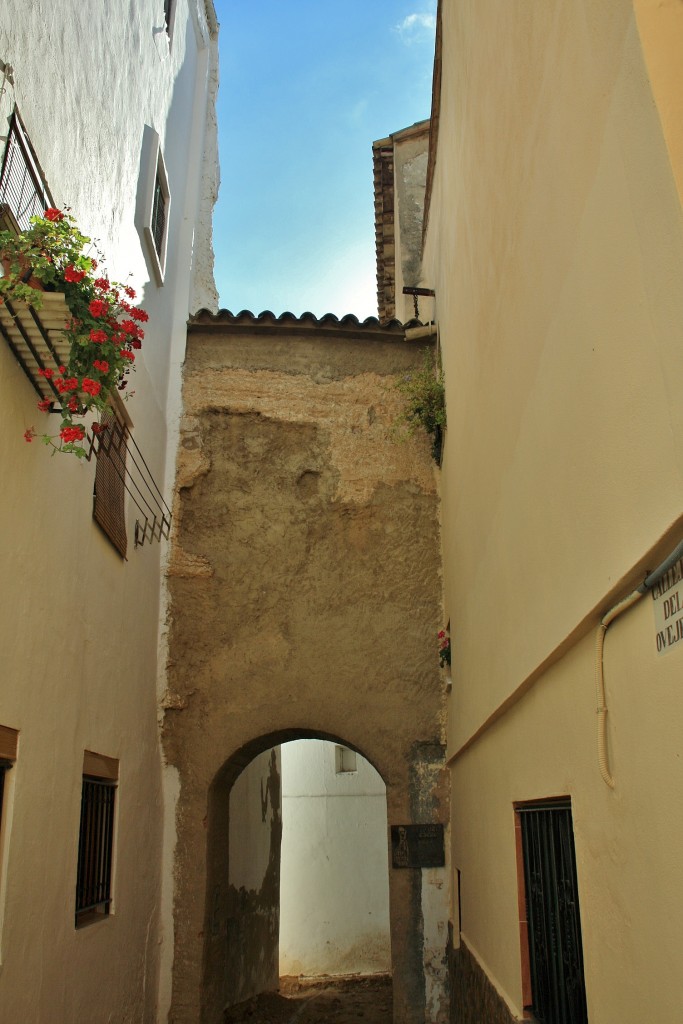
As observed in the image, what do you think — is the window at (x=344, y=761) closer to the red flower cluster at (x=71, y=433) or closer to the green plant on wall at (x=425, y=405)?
the green plant on wall at (x=425, y=405)

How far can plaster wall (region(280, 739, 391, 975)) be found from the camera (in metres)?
13.1

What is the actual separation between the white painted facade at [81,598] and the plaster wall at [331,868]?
7.10 m

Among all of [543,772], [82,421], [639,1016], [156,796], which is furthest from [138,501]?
[639,1016]

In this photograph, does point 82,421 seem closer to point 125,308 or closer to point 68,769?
point 125,308

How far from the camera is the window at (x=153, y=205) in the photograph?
7207mm

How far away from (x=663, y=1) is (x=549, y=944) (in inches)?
135

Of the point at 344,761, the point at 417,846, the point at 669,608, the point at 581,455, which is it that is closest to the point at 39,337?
the point at 581,455

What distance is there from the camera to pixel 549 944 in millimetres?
3617

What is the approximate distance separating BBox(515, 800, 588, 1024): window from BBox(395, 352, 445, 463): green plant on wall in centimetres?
429

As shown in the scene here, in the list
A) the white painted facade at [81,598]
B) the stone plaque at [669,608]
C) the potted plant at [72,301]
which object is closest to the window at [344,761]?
the white painted facade at [81,598]

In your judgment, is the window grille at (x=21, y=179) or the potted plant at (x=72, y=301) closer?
the potted plant at (x=72, y=301)

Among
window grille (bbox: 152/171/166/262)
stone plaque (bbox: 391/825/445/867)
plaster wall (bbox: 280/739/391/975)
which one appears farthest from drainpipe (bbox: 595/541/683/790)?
plaster wall (bbox: 280/739/391/975)

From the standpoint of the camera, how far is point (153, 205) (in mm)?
7688

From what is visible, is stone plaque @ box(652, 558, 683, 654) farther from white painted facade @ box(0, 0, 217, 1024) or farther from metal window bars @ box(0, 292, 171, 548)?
white painted facade @ box(0, 0, 217, 1024)
